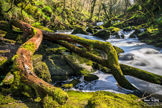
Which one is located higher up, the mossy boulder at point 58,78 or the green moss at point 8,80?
the green moss at point 8,80

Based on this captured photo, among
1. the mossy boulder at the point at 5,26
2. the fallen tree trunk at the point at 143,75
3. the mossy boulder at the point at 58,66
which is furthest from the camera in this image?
the mossy boulder at the point at 5,26

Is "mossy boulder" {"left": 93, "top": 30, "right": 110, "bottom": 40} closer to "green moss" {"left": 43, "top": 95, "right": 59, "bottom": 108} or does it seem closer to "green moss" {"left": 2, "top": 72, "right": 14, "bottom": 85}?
"green moss" {"left": 2, "top": 72, "right": 14, "bottom": 85}

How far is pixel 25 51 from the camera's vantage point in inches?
143

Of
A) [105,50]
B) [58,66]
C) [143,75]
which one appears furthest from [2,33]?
[143,75]

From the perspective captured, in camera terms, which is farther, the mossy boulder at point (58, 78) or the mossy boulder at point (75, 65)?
the mossy boulder at point (75, 65)

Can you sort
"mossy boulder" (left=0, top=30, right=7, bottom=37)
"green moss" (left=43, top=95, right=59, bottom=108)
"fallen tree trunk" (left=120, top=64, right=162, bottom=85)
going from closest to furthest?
"green moss" (left=43, top=95, right=59, bottom=108) → "fallen tree trunk" (left=120, top=64, right=162, bottom=85) → "mossy boulder" (left=0, top=30, right=7, bottom=37)

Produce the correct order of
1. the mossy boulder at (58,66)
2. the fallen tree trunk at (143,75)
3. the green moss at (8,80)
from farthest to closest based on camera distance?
the mossy boulder at (58,66), the fallen tree trunk at (143,75), the green moss at (8,80)

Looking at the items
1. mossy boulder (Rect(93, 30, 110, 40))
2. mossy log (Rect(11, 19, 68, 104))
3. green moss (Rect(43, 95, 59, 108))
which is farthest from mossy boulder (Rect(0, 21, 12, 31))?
mossy boulder (Rect(93, 30, 110, 40))

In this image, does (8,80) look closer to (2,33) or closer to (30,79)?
(30,79)

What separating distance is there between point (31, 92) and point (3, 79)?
121 centimetres

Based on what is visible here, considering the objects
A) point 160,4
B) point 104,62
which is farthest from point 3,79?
point 160,4

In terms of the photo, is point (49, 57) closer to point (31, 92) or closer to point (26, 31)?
point (26, 31)

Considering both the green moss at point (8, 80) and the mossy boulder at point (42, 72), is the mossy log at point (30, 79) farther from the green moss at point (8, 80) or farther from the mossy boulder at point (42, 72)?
the mossy boulder at point (42, 72)

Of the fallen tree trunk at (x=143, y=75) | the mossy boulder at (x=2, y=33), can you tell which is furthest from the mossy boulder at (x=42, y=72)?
the mossy boulder at (x=2, y=33)
